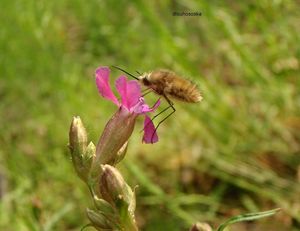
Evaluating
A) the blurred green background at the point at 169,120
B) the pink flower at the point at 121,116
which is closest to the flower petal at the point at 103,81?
the pink flower at the point at 121,116

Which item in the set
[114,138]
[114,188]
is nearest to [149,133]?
[114,138]

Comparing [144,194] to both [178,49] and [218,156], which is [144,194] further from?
[178,49]

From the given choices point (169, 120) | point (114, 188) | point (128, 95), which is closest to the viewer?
point (114, 188)

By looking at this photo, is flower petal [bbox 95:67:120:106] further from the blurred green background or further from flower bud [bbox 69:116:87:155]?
the blurred green background

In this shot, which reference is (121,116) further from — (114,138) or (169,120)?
(169,120)

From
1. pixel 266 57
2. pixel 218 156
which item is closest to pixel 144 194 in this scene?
pixel 218 156

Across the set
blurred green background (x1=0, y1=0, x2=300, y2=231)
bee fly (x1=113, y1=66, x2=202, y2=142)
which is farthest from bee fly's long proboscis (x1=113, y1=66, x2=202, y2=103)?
blurred green background (x1=0, y1=0, x2=300, y2=231)
